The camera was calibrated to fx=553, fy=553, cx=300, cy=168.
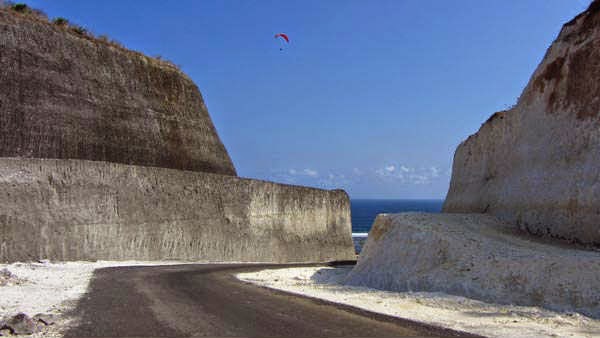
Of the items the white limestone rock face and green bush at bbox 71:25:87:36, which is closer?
the white limestone rock face

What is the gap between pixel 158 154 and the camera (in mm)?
26953

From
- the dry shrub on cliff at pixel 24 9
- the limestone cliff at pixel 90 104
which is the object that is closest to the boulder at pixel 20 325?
the limestone cliff at pixel 90 104

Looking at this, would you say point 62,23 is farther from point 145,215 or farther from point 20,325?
point 20,325

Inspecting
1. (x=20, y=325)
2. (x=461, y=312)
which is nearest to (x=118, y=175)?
(x=20, y=325)

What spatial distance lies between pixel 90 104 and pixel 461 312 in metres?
20.0

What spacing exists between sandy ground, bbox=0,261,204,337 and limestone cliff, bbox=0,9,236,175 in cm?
657

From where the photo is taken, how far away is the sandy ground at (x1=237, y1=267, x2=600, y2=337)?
8.05 metres

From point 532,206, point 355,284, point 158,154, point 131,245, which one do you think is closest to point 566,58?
point 532,206

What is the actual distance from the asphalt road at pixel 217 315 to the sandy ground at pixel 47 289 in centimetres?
29

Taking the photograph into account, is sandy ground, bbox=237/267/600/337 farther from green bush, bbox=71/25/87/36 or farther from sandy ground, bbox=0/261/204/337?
green bush, bbox=71/25/87/36

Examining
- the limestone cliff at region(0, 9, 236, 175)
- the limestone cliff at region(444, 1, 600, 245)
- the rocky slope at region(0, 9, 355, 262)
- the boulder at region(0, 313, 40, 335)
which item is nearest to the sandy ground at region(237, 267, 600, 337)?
the limestone cliff at region(444, 1, 600, 245)

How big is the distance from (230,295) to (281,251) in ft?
54.0

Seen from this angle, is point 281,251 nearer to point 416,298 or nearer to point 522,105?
point 522,105

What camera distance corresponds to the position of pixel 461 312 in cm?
952
